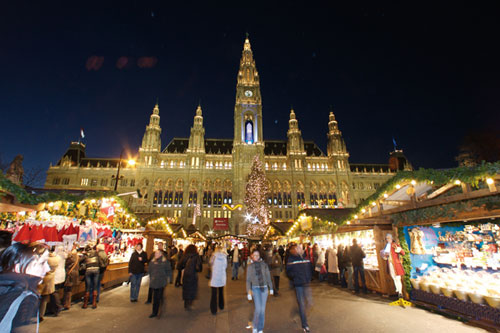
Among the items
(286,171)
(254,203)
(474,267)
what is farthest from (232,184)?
(474,267)

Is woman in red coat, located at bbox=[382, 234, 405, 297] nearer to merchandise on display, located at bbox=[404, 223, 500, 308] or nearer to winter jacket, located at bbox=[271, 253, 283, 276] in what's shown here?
merchandise on display, located at bbox=[404, 223, 500, 308]

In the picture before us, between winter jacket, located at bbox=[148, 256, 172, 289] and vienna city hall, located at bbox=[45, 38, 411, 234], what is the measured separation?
3427 centimetres

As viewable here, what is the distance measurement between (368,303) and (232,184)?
125 feet

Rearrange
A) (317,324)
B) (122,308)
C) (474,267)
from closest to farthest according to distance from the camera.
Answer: (317,324), (474,267), (122,308)

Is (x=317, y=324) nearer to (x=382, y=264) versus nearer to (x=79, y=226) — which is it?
(x=382, y=264)

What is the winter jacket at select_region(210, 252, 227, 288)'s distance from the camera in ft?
17.8

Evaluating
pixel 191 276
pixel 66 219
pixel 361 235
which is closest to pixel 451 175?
pixel 361 235

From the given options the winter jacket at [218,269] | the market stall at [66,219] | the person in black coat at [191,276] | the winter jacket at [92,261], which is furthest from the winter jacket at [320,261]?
the winter jacket at [92,261]

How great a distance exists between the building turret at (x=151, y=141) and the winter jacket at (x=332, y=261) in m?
40.0

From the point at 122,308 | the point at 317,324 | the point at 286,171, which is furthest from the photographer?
the point at 286,171

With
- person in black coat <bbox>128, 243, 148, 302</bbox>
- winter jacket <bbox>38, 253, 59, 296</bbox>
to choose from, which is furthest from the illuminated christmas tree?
winter jacket <bbox>38, 253, 59, 296</bbox>

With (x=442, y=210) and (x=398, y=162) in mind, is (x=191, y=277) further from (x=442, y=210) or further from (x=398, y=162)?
(x=398, y=162)

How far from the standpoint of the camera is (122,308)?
5949 mm

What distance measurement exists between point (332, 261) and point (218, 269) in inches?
217
